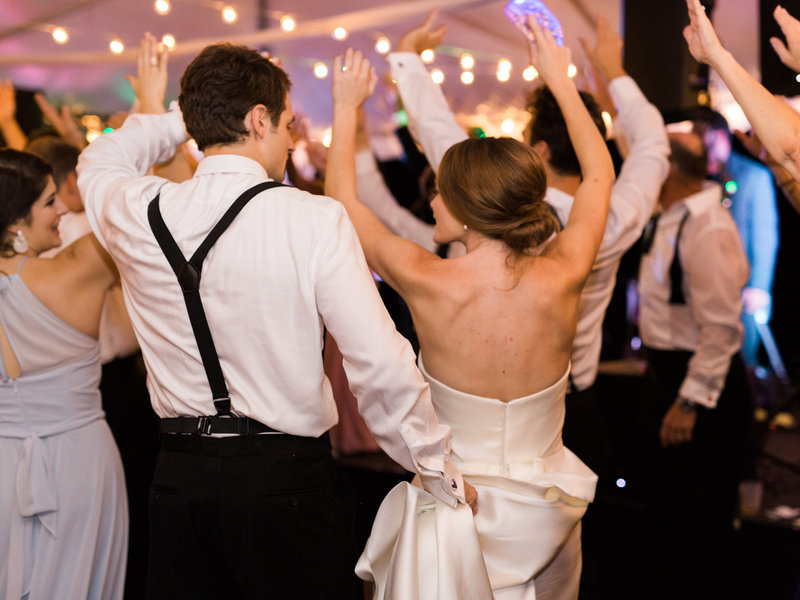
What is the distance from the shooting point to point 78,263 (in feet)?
7.29

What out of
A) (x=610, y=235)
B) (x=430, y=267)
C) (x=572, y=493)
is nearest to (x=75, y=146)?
(x=430, y=267)

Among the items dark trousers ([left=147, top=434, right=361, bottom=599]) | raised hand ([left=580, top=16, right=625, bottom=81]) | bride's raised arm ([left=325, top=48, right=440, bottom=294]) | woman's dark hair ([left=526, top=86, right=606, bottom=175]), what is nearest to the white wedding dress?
dark trousers ([left=147, top=434, right=361, bottom=599])

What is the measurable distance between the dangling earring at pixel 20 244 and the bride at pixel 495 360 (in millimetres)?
978

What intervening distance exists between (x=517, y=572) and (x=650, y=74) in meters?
2.00

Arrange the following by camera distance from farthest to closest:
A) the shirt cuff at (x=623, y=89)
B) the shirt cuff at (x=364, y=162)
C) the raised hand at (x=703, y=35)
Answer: the shirt cuff at (x=364, y=162) → the shirt cuff at (x=623, y=89) → the raised hand at (x=703, y=35)

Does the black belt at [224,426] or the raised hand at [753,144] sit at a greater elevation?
the raised hand at [753,144]

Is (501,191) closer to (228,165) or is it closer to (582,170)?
(582,170)

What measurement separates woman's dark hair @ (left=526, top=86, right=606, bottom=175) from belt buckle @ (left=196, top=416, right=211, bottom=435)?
1.42 m

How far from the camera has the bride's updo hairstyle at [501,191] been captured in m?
1.88

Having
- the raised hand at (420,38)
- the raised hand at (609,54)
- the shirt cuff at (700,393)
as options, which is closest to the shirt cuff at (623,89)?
the raised hand at (609,54)

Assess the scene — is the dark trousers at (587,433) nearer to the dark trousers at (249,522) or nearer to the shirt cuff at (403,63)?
the dark trousers at (249,522)

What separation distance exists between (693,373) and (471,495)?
168 centimetres

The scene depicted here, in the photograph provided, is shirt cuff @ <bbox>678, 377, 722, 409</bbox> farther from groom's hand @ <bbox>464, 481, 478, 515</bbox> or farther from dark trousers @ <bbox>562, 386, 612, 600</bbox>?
groom's hand @ <bbox>464, 481, 478, 515</bbox>

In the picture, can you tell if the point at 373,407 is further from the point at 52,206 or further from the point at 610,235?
the point at 52,206
